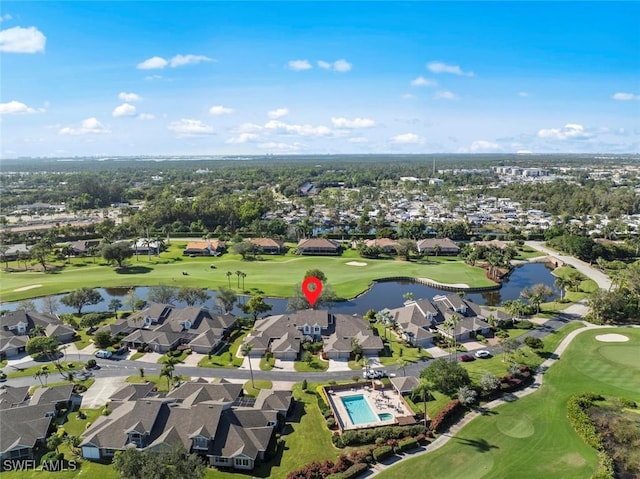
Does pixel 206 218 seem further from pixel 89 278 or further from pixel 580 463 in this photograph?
pixel 580 463

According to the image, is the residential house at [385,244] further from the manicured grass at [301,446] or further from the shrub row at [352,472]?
the shrub row at [352,472]

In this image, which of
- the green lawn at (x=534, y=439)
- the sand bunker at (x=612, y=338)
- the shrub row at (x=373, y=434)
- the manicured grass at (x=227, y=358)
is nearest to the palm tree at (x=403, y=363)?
the green lawn at (x=534, y=439)

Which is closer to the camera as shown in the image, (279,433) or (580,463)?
(580,463)

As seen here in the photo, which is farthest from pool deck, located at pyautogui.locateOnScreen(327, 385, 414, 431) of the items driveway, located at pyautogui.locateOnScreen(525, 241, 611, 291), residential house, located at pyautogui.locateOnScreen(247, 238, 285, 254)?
residential house, located at pyautogui.locateOnScreen(247, 238, 285, 254)

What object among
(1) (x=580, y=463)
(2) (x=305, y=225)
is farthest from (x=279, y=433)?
(2) (x=305, y=225)

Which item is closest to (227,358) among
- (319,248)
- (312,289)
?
(312,289)
